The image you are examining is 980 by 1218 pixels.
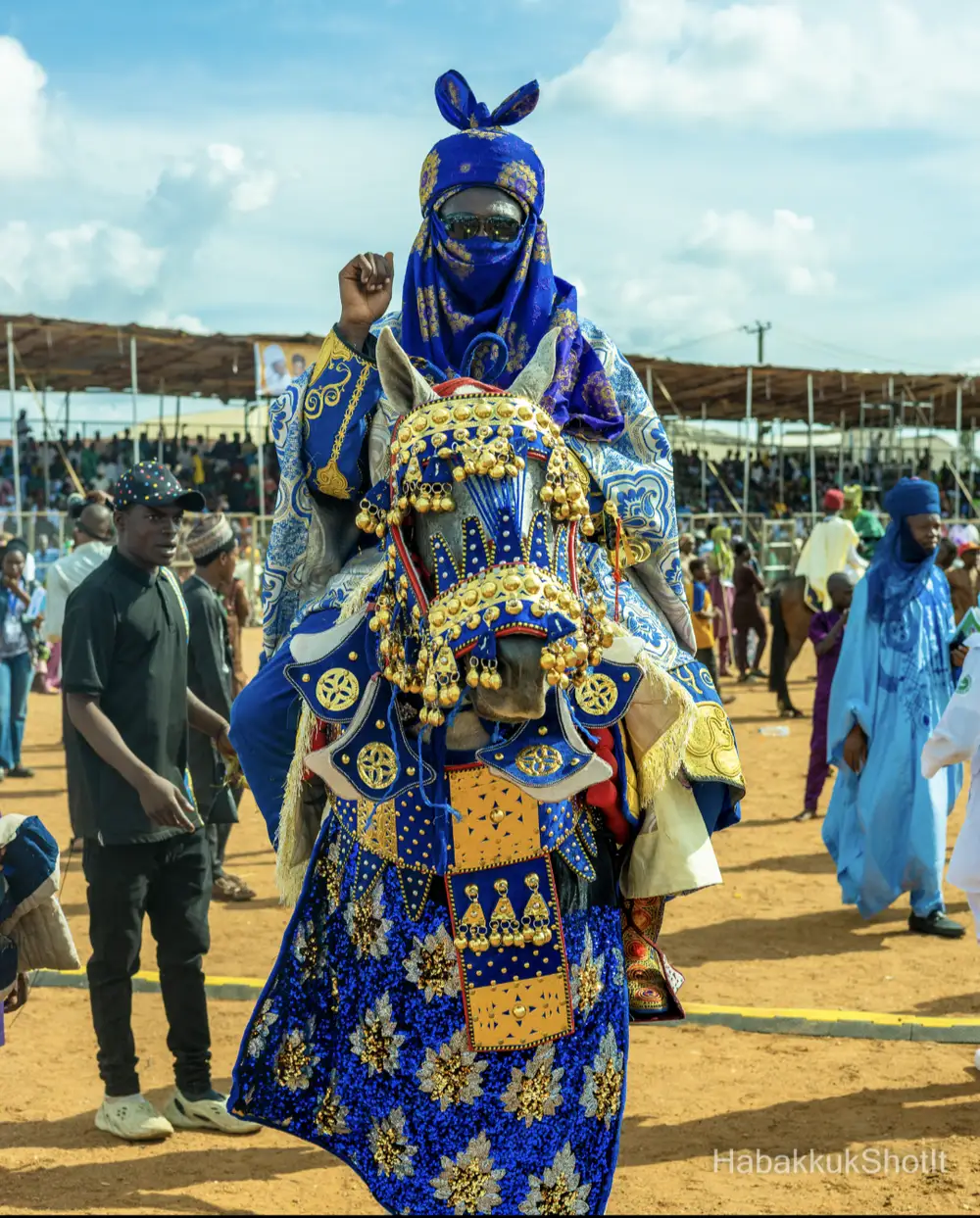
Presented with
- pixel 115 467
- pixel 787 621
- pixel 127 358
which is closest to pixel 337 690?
pixel 787 621

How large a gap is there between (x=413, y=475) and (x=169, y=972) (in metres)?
3.58

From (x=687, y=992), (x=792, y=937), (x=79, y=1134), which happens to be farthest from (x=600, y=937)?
(x=792, y=937)

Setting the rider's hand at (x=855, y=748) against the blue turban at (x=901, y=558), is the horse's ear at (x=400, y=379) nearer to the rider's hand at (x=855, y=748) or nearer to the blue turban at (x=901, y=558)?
the blue turban at (x=901, y=558)

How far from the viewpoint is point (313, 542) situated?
381 centimetres

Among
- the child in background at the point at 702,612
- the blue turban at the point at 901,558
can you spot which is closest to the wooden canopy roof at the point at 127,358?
the child in background at the point at 702,612

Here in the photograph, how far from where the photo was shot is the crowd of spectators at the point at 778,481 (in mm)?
42344

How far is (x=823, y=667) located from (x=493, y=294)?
856 centimetres

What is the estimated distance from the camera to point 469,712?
115 inches

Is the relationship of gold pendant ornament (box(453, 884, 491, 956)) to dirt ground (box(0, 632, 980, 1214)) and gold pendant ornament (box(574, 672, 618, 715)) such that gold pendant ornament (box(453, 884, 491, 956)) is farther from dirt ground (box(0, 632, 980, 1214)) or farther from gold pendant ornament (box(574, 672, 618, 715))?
dirt ground (box(0, 632, 980, 1214))

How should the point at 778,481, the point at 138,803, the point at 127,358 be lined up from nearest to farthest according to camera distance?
the point at 138,803, the point at 127,358, the point at 778,481

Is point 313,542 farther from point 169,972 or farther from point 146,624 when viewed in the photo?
point 169,972

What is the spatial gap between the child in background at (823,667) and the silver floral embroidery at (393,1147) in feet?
27.4

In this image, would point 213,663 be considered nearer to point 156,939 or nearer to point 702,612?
point 156,939

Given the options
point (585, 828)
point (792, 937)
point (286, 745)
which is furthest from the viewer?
point (792, 937)
